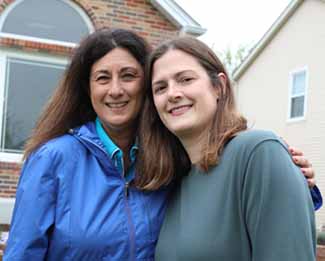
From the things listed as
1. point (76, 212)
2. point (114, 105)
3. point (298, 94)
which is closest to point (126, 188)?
point (76, 212)

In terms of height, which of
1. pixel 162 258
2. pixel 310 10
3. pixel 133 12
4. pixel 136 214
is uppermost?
pixel 310 10

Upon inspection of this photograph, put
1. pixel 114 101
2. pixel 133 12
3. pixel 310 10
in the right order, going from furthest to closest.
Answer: pixel 310 10 < pixel 133 12 < pixel 114 101

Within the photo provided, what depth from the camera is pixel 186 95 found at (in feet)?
8.83

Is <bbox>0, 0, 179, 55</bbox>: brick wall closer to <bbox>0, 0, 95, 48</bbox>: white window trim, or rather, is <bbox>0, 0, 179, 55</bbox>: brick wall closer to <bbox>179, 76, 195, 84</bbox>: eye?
<bbox>0, 0, 95, 48</bbox>: white window trim

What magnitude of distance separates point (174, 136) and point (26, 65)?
6.74 metres

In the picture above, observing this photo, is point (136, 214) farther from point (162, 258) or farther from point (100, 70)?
point (100, 70)

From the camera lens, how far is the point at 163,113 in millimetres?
2812

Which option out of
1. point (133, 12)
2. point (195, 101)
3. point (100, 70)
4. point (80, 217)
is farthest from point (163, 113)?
point (133, 12)

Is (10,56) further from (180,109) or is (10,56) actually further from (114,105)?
(180,109)

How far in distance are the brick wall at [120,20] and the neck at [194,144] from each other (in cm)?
658

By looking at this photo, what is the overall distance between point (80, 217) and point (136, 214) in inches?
10.7

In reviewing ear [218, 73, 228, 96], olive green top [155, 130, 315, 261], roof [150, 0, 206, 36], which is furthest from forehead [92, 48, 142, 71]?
roof [150, 0, 206, 36]

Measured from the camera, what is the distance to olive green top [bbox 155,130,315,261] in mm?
2203

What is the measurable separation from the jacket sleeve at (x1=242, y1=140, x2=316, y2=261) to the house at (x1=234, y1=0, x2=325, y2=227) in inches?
600
